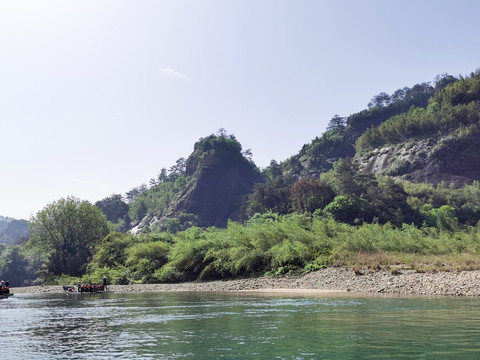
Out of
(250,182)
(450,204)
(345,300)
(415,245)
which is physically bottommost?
(345,300)

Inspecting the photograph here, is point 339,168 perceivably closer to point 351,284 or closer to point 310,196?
point 310,196

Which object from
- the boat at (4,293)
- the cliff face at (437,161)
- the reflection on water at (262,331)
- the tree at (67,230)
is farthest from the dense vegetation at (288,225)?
the reflection on water at (262,331)

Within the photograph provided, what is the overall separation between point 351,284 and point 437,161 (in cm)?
8805

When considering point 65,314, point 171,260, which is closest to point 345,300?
point 65,314

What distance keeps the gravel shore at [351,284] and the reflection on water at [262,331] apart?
4836 millimetres

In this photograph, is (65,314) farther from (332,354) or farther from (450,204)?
(450,204)

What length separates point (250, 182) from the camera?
182000 mm

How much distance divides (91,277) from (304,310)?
148 ft

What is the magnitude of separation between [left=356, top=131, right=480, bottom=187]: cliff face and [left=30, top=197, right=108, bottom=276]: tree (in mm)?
74513

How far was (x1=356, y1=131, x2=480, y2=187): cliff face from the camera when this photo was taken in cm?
11376

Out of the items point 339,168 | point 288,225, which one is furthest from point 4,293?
point 339,168

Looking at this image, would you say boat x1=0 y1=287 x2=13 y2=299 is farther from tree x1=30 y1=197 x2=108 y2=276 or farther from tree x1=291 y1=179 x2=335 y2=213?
tree x1=291 y1=179 x2=335 y2=213

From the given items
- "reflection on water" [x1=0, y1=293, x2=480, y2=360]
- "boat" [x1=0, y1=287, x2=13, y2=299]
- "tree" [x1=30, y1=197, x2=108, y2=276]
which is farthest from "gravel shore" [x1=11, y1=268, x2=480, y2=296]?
"tree" [x1=30, y1=197, x2=108, y2=276]

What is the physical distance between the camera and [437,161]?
116188 millimetres
